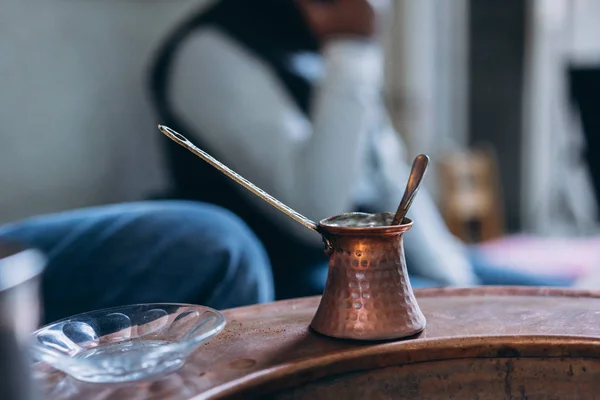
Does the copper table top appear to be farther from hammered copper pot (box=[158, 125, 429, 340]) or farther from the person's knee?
the person's knee

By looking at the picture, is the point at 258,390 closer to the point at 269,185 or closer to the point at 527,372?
the point at 527,372

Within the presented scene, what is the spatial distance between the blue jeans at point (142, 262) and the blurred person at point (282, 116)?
1.31 ft

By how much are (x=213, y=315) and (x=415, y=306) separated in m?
0.17

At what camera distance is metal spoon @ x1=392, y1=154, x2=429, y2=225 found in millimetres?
544

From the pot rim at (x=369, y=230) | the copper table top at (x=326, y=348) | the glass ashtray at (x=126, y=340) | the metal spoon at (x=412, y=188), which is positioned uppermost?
the metal spoon at (x=412, y=188)

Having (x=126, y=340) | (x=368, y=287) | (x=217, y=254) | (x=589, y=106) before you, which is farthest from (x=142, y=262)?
(x=589, y=106)

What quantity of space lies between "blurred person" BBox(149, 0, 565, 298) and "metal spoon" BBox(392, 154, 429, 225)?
0.76 meters

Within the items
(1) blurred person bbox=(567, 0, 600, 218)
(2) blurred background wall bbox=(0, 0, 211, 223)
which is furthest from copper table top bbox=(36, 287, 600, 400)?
(1) blurred person bbox=(567, 0, 600, 218)

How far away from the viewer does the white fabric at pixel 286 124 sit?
55.2 inches

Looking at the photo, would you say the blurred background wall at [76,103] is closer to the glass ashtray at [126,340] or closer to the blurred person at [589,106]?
the glass ashtray at [126,340]

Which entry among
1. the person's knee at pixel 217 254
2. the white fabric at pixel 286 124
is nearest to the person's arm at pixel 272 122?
the white fabric at pixel 286 124

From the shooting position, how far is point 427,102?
3322mm

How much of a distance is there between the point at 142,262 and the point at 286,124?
2.02ft

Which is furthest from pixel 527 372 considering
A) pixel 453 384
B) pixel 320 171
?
pixel 320 171
